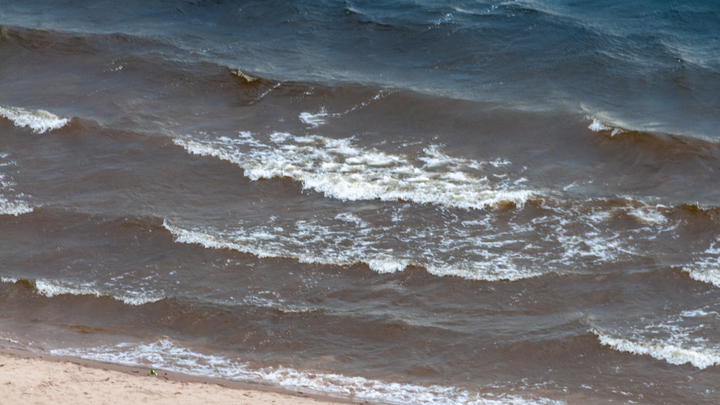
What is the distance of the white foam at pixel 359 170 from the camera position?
9.33 m

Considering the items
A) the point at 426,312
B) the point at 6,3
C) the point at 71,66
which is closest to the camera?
the point at 426,312

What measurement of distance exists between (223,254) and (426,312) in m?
2.59

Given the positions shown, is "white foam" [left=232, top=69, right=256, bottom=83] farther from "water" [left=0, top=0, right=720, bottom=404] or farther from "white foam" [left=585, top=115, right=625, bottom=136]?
"white foam" [left=585, top=115, right=625, bottom=136]

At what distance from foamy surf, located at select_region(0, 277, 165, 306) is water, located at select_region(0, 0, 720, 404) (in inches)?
1.2

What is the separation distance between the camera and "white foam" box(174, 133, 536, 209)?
9.33 meters

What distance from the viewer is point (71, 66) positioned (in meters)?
13.0

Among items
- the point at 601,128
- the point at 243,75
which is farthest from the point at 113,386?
the point at 601,128

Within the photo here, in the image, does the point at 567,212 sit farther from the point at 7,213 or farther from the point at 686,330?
the point at 7,213

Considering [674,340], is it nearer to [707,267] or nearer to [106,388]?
[707,267]

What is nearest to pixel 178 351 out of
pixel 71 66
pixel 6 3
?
pixel 71 66

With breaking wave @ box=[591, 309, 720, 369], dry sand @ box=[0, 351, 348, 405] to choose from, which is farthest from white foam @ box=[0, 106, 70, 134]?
breaking wave @ box=[591, 309, 720, 369]

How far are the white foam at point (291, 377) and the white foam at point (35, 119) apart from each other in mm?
5454

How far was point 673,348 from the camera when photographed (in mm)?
6734

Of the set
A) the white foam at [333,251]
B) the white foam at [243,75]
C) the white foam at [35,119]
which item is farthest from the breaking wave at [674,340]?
the white foam at [35,119]
